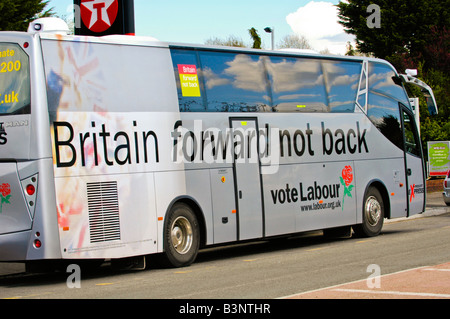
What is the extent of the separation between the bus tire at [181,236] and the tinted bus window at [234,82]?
197 cm

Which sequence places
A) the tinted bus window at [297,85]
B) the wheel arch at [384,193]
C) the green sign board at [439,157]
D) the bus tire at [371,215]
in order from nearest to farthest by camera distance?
the tinted bus window at [297,85]
the bus tire at [371,215]
the wheel arch at [384,193]
the green sign board at [439,157]

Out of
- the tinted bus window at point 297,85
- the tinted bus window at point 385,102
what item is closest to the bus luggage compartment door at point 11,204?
the tinted bus window at point 297,85

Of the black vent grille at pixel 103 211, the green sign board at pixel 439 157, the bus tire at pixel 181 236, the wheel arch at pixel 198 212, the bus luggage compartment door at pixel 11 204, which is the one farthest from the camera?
the green sign board at pixel 439 157

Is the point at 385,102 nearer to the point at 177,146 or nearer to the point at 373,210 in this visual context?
the point at 373,210

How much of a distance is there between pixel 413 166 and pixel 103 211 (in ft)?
32.4

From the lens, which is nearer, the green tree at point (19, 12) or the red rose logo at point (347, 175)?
the red rose logo at point (347, 175)

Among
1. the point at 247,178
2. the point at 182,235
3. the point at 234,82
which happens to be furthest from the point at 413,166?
the point at 182,235

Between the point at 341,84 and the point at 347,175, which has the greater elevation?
the point at 341,84

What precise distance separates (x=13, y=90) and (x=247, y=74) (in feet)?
16.4

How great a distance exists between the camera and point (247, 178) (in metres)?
15.0

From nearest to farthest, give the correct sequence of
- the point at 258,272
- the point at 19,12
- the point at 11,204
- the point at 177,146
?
1. the point at 11,204
2. the point at 258,272
3. the point at 177,146
4. the point at 19,12

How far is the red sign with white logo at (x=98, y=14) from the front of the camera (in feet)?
62.7

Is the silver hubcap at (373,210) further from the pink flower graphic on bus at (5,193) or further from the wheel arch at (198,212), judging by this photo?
the pink flower graphic on bus at (5,193)

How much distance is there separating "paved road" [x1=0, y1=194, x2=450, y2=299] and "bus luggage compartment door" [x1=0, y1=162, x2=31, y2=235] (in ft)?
3.07
